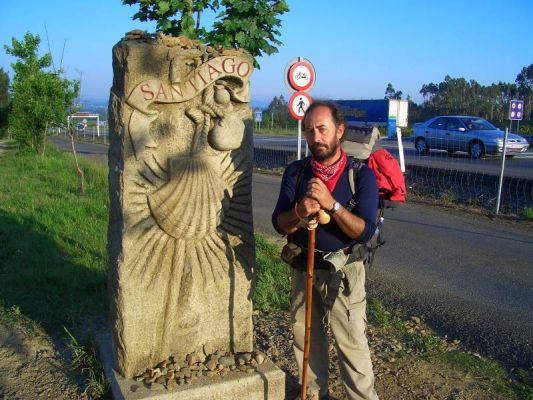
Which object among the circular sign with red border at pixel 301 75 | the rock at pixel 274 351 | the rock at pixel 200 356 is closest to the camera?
the rock at pixel 200 356

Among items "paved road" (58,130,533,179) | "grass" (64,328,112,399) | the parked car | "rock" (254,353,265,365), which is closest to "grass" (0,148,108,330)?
"grass" (64,328,112,399)

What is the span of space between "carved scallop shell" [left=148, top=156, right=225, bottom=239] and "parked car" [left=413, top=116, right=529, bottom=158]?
51.9ft

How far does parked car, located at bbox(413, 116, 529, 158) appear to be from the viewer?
55.9 feet

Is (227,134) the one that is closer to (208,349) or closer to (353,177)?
(353,177)

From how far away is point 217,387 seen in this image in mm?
2875

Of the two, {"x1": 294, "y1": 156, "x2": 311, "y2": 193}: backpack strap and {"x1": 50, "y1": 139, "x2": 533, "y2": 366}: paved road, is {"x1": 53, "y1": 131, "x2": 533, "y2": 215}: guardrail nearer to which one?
{"x1": 50, "y1": 139, "x2": 533, "y2": 366}: paved road

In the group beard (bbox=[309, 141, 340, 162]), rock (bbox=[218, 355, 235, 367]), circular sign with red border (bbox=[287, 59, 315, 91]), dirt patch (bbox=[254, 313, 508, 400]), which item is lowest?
dirt patch (bbox=[254, 313, 508, 400])

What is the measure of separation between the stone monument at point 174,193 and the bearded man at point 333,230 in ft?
1.36

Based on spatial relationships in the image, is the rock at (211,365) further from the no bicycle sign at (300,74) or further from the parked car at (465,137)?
the parked car at (465,137)

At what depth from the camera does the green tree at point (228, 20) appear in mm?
6625

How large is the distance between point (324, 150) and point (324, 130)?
0.10 metres

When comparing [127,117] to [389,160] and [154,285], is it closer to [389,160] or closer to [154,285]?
[154,285]

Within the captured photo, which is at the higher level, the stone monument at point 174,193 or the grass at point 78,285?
the stone monument at point 174,193

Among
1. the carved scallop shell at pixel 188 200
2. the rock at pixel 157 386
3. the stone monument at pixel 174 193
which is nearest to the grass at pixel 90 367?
the stone monument at pixel 174 193
